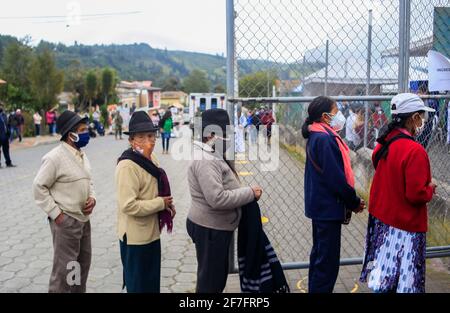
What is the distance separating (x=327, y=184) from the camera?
3.56 metres

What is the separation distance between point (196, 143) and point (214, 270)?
966mm

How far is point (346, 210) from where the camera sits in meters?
3.67

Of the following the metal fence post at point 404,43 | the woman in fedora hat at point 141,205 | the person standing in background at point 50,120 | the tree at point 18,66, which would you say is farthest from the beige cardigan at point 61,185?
the tree at point 18,66

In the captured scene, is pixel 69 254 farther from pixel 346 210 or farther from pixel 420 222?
pixel 420 222

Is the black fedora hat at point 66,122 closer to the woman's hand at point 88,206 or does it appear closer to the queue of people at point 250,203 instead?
the queue of people at point 250,203

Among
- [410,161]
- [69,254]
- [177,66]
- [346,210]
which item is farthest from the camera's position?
[177,66]

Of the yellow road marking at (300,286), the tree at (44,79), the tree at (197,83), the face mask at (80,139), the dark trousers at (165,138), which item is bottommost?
the yellow road marking at (300,286)

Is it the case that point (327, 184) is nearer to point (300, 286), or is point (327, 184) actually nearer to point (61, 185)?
point (300, 286)

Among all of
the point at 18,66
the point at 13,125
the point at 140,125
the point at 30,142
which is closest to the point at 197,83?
the point at 18,66

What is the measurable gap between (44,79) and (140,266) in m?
27.7

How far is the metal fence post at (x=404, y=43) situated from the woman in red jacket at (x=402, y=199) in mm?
812

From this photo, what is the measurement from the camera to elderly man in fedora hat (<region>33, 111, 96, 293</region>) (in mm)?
3830

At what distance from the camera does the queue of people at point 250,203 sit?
3.36m
